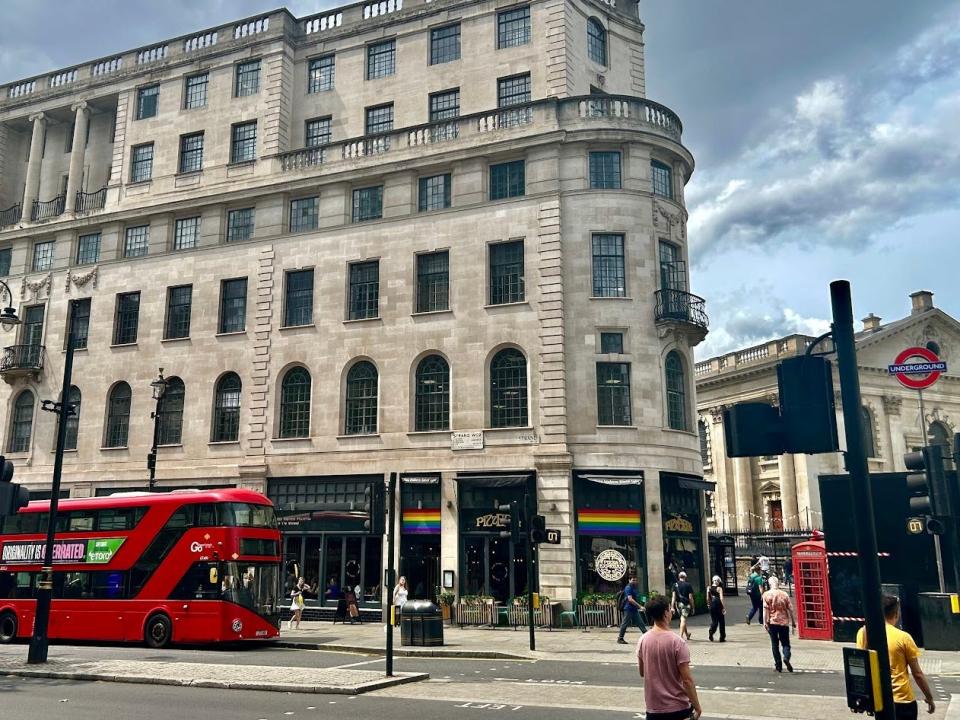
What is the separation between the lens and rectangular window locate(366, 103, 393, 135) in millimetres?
36656

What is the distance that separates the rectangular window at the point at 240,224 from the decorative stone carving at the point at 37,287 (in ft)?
32.4

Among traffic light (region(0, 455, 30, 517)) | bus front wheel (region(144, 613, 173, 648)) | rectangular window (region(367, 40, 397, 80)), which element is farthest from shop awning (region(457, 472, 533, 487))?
rectangular window (region(367, 40, 397, 80))

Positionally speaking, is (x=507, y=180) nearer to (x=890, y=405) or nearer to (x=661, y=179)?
(x=661, y=179)

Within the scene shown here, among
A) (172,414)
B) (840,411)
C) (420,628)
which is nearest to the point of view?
(420,628)

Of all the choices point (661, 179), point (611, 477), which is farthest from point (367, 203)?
point (611, 477)

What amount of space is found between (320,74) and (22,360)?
18678mm

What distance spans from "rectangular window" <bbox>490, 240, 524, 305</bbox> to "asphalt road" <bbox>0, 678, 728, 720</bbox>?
62.9 ft

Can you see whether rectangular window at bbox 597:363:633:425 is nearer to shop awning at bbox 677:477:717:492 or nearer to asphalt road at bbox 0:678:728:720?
shop awning at bbox 677:477:717:492

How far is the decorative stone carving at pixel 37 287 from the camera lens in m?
39.7

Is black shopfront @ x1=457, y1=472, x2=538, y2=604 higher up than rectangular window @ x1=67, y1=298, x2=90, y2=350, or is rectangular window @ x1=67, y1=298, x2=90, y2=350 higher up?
rectangular window @ x1=67, y1=298, x2=90, y2=350

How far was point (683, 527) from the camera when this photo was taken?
1185 inches

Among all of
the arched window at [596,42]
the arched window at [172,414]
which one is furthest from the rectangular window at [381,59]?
the arched window at [172,414]

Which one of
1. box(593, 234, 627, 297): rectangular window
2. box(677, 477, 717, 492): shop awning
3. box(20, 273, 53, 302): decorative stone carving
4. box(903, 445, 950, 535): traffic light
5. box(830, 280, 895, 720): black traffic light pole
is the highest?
box(20, 273, 53, 302): decorative stone carving

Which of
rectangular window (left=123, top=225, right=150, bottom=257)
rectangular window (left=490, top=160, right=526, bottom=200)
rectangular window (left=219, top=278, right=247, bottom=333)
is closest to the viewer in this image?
rectangular window (left=490, top=160, right=526, bottom=200)
